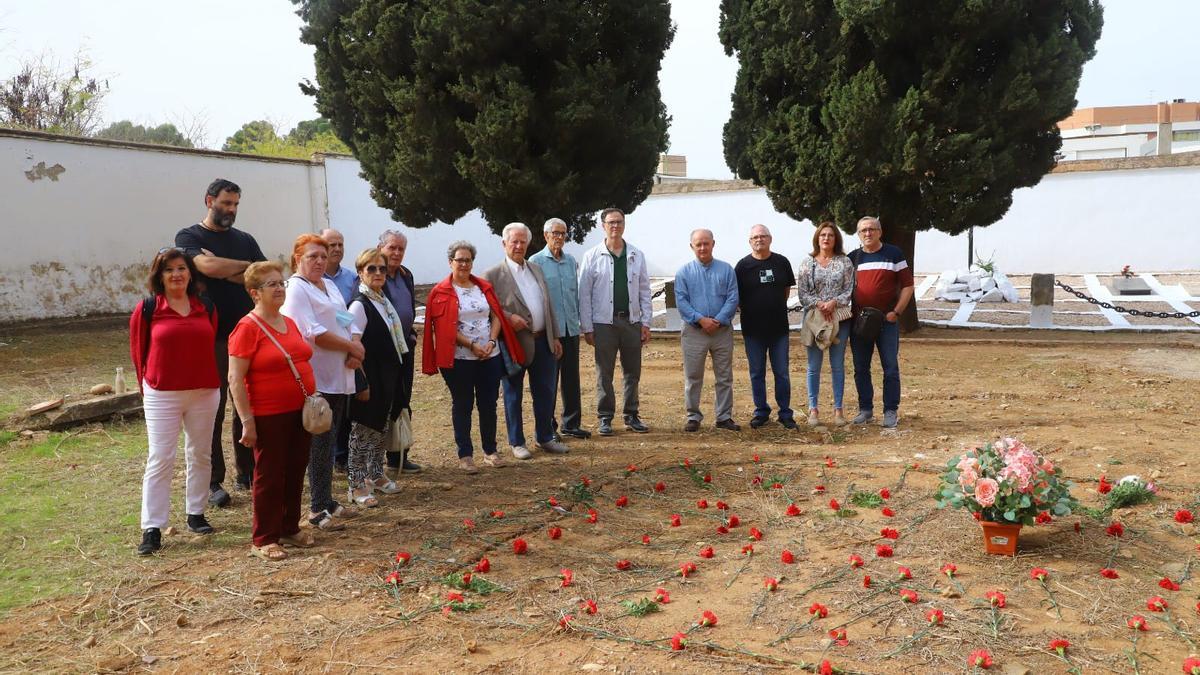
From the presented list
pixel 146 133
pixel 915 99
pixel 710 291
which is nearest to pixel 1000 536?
pixel 710 291

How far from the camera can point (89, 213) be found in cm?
Answer: 1478

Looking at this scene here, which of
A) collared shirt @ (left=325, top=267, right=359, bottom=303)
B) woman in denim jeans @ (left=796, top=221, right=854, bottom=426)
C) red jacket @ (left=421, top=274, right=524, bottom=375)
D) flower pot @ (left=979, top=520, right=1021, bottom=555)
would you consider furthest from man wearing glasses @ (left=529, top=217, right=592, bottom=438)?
flower pot @ (left=979, top=520, right=1021, bottom=555)

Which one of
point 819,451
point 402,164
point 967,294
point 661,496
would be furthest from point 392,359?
point 967,294

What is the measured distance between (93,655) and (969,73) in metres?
11.2

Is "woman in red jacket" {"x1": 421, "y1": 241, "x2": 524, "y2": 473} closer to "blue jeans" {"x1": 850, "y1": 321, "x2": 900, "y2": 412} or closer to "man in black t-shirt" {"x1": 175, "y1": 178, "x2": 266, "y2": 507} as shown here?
"man in black t-shirt" {"x1": 175, "y1": 178, "x2": 266, "y2": 507}

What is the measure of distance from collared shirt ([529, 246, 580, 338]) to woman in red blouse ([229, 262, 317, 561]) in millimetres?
2527

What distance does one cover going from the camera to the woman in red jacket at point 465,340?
20.0 ft

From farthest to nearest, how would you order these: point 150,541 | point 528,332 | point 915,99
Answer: point 915,99 < point 528,332 < point 150,541

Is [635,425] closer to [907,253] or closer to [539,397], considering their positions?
[539,397]

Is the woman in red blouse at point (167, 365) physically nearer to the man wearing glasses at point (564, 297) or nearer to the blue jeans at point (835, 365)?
the man wearing glasses at point (564, 297)

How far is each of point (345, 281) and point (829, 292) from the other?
11.8ft

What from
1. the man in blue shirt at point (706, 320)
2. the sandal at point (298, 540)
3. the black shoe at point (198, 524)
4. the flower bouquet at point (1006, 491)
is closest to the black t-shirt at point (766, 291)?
the man in blue shirt at point (706, 320)

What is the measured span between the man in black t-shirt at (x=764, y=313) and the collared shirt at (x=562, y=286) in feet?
4.26

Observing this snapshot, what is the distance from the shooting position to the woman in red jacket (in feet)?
20.0
